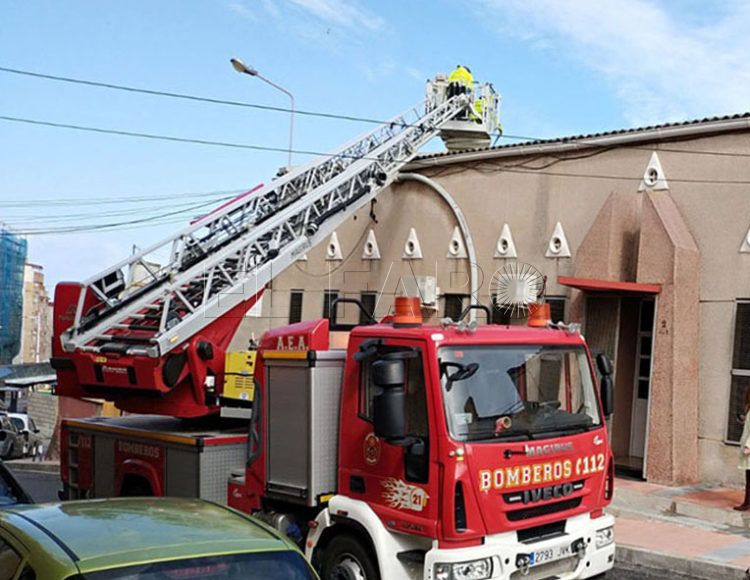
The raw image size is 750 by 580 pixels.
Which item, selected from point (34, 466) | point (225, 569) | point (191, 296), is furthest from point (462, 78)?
point (225, 569)

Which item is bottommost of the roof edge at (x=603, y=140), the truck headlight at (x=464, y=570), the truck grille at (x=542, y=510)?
the truck headlight at (x=464, y=570)

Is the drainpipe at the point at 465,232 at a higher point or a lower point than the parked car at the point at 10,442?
higher

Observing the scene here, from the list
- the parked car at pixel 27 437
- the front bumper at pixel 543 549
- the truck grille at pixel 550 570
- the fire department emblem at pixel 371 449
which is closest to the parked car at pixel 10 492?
the fire department emblem at pixel 371 449

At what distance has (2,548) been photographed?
3.96m

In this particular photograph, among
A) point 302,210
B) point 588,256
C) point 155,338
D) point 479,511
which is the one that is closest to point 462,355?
point 479,511

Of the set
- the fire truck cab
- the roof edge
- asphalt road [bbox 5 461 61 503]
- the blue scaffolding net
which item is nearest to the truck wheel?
the fire truck cab

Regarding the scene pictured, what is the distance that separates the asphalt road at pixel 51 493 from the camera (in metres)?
8.29

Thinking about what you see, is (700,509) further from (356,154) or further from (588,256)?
(356,154)

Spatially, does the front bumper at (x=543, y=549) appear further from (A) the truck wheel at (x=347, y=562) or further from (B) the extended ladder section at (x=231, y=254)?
(B) the extended ladder section at (x=231, y=254)

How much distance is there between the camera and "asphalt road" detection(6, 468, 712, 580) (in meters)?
8.29

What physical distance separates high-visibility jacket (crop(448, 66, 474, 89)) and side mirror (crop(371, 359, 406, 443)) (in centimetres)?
1365

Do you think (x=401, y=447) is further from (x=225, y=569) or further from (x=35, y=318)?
(x=35, y=318)

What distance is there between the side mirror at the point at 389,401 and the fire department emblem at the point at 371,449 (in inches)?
18.9

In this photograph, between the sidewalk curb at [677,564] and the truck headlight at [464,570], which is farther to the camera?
the sidewalk curb at [677,564]
